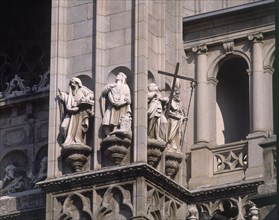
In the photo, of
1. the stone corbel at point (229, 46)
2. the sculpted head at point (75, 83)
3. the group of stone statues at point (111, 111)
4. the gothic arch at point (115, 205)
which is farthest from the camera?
the stone corbel at point (229, 46)

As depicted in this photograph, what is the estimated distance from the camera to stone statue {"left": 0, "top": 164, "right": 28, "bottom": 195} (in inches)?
1405

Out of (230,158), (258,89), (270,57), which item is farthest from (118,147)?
(270,57)

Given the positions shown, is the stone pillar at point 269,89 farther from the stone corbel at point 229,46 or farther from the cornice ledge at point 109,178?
the cornice ledge at point 109,178

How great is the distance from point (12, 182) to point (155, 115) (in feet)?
12.2

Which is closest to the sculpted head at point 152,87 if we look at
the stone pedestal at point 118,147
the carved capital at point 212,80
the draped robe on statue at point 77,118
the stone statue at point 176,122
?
the stone statue at point 176,122

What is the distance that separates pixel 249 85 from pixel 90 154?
3435 mm

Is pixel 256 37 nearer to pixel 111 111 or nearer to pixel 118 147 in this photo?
pixel 111 111

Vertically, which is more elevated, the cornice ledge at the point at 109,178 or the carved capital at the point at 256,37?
the carved capital at the point at 256,37

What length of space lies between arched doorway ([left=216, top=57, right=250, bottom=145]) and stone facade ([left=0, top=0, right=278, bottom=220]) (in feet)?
0.06

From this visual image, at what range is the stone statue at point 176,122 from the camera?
3428 centimetres

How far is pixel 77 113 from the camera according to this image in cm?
3381

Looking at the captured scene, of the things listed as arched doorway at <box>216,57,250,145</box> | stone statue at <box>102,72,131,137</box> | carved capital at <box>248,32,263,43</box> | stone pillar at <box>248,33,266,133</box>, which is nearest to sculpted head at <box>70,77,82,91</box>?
stone statue at <box>102,72,131,137</box>

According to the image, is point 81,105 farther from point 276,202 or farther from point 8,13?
point 276,202

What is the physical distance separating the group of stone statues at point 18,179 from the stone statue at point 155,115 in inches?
105
